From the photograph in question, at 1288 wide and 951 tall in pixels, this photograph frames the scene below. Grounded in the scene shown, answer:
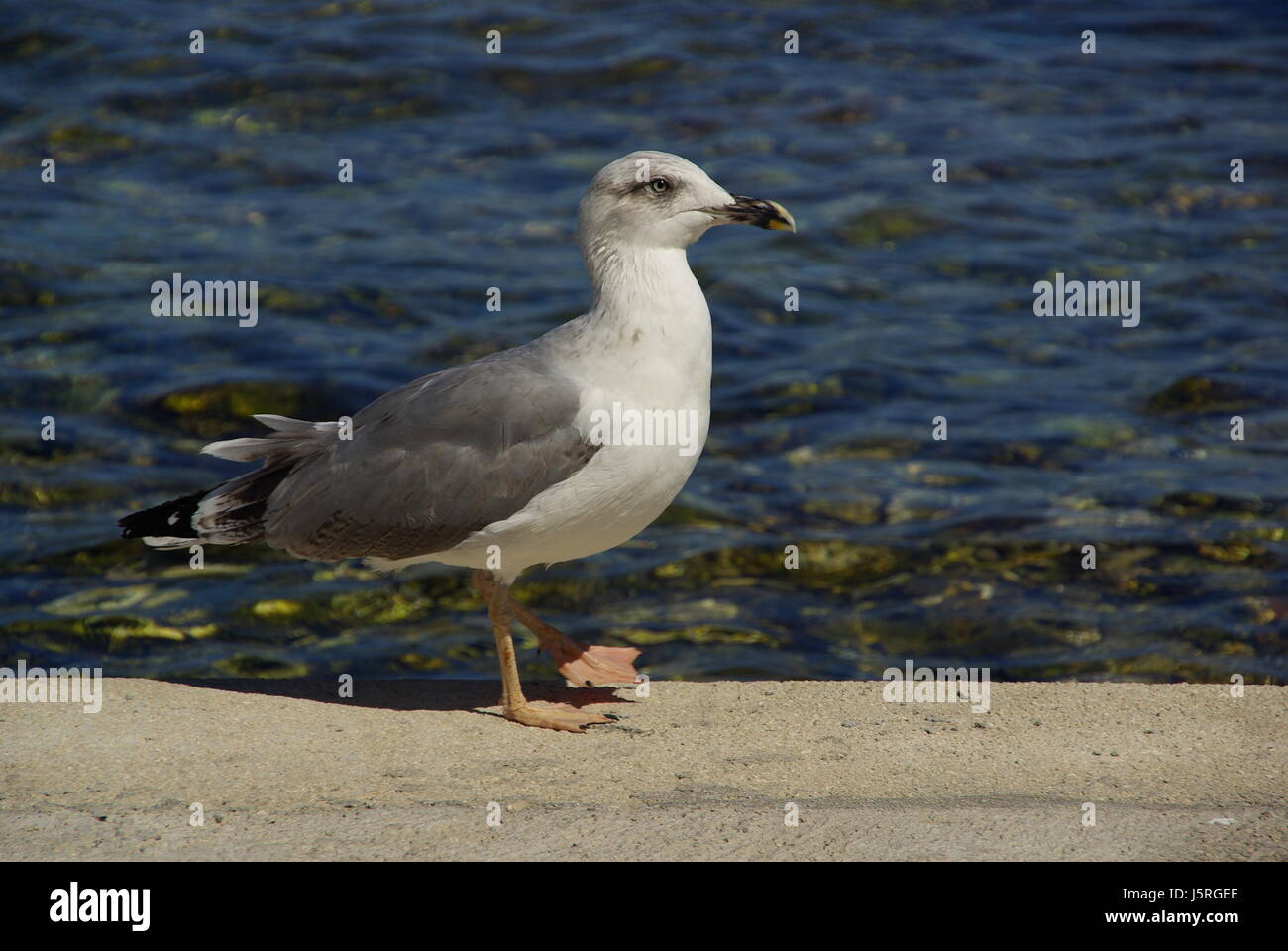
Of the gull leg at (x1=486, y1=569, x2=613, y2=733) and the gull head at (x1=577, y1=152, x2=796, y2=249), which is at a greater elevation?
the gull head at (x1=577, y1=152, x2=796, y2=249)

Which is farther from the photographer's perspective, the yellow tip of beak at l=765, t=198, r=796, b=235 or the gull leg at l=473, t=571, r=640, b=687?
the gull leg at l=473, t=571, r=640, b=687

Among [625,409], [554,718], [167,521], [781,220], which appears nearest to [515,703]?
[554,718]

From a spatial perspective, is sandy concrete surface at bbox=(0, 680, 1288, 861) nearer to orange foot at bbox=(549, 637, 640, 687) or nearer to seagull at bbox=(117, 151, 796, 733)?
orange foot at bbox=(549, 637, 640, 687)

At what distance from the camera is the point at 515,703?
20.7 feet

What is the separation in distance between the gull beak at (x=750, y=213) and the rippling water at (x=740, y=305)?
2.69 m

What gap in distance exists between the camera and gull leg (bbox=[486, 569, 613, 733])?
6.22m

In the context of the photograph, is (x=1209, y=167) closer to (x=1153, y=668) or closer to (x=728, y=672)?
(x=1153, y=668)

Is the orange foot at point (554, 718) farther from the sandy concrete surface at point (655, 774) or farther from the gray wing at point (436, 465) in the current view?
the gray wing at point (436, 465)

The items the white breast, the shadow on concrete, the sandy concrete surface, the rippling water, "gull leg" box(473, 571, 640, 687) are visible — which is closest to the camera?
the sandy concrete surface

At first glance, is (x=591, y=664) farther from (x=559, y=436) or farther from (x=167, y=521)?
(x=167, y=521)

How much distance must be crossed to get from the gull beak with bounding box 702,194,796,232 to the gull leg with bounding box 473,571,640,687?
1.77 m

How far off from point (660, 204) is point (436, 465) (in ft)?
4.42

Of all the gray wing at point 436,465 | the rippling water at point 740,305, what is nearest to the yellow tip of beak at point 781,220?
the gray wing at point 436,465

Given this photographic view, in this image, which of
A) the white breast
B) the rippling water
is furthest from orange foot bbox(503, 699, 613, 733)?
the rippling water
